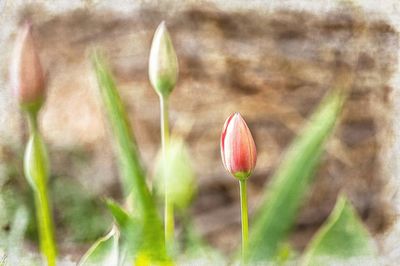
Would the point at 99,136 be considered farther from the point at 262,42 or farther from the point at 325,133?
the point at 325,133

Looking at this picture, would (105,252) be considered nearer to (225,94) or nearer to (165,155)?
(165,155)

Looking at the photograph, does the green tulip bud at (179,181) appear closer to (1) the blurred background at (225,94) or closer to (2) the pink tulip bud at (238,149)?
(2) the pink tulip bud at (238,149)

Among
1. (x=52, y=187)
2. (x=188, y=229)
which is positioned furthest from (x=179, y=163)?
(x=52, y=187)

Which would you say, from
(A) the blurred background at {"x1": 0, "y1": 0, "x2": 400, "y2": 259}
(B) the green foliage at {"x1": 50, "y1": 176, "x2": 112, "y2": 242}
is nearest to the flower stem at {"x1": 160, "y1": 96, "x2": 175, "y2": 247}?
(B) the green foliage at {"x1": 50, "y1": 176, "x2": 112, "y2": 242}

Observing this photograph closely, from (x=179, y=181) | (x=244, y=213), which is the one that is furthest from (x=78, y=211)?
(x=244, y=213)

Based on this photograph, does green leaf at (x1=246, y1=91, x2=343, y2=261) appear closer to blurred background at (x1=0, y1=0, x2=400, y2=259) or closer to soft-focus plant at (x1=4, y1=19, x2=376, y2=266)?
soft-focus plant at (x1=4, y1=19, x2=376, y2=266)
